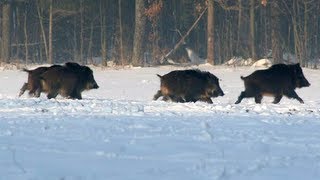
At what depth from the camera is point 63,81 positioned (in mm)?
Result: 16297

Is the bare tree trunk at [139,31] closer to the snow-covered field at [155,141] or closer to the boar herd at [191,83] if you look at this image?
the boar herd at [191,83]

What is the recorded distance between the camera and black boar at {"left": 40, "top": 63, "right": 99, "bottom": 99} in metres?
16.3

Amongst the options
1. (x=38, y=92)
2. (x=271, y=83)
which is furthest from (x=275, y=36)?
(x=38, y=92)

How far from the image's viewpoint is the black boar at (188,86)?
16.0m

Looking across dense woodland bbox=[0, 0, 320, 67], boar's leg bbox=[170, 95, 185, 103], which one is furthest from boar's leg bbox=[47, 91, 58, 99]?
dense woodland bbox=[0, 0, 320, 67]

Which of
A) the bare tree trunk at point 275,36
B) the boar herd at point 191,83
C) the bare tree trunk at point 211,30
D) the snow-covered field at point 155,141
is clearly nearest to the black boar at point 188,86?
the boar herd at point 191,83

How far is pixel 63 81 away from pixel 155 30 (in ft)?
102

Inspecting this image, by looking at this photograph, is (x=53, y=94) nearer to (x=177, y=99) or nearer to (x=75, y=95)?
(x=75, y=95)

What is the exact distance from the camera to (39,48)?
172ft

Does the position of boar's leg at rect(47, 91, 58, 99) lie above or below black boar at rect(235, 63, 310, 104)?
below

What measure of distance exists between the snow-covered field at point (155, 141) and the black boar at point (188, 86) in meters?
2.60

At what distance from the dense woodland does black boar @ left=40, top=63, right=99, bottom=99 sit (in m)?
22.8

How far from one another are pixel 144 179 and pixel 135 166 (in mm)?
512

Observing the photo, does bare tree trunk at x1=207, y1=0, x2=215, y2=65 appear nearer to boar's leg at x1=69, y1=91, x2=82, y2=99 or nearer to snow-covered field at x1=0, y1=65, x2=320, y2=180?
boar's leg at x1=69, y1=91, x2=82, y2=99
